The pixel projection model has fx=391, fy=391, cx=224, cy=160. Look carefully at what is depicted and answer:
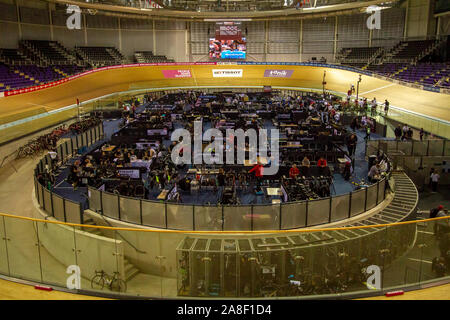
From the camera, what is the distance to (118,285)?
895 cm

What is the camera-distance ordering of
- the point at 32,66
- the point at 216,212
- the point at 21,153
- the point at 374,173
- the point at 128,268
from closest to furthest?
the point at 128,268 → the point at 216,212 → the point at 374,173 → the point at 21,153 → the point at 32,66

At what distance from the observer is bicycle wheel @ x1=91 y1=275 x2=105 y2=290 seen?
854cm

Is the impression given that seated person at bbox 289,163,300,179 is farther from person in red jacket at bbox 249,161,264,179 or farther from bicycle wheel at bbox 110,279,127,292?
bicycle wheel at bbox 110,279,127,292

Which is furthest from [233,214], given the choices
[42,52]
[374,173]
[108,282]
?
[42,52]

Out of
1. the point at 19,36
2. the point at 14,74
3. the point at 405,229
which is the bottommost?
the point at 405,229

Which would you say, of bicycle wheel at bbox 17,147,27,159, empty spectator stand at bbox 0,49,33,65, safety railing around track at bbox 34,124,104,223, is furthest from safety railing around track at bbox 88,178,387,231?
empty spectator stand at bbox 0,49,33,65

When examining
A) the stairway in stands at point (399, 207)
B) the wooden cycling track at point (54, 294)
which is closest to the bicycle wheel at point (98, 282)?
the wooden cycling track at point (54, 294)

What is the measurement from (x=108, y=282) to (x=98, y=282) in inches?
13.9

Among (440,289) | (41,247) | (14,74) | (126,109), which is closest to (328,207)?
(440,289)

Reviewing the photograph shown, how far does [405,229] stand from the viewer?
28.7 feet

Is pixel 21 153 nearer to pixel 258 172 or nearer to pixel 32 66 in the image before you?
pixel 258 172

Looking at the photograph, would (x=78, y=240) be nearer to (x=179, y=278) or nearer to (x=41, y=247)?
(x=41, y=247)

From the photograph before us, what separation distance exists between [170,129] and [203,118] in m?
5.14

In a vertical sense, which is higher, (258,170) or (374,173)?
(258,170)
